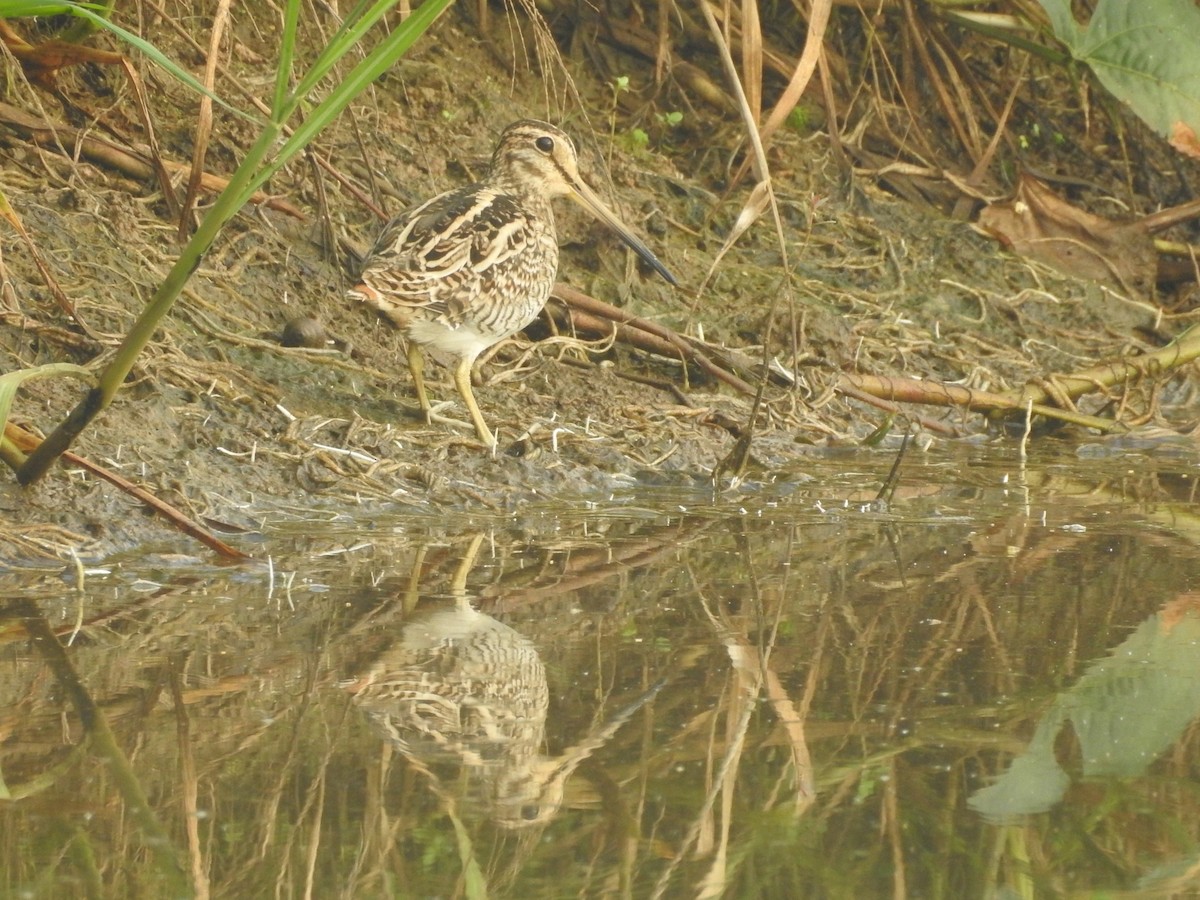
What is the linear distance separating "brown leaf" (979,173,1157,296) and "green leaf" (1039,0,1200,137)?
761mm

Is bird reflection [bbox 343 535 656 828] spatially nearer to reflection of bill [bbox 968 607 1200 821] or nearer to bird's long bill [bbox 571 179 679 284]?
reflection of bill [bbox 968 607 1200 821]

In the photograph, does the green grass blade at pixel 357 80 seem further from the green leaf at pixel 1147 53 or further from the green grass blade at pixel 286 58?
the green leaf at pixel 1147 53

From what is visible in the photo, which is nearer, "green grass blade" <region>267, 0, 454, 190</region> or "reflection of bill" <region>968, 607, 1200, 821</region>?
"reflection of bill" <region>968, 607, 1200, 821</region>

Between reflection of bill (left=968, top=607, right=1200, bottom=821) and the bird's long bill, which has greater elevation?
the bird's long bill

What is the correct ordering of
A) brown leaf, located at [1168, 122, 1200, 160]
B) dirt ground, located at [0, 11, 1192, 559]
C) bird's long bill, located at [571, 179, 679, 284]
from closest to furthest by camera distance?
1. dirt ground, located at [0, 11, 1192, 559]
2. bird's long bill, located at [571, 179, 679, 284]
3. brown leaf, located at [1168, 122, 1200, 160]

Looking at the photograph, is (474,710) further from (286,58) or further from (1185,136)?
(1185,136)

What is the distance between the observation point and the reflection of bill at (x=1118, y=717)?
2.30 meters

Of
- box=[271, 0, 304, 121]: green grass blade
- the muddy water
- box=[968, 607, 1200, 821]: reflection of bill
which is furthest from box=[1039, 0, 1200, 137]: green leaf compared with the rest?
box=[271, 0, 304, 121]: green grass blade

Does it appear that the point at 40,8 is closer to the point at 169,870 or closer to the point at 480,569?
the point at 480,569

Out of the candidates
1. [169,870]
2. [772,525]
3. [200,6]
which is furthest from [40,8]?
[200,6]

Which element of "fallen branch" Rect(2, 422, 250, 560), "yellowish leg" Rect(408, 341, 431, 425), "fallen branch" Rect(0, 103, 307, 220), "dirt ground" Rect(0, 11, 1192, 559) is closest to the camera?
"fallen branch" Rect(2, 422, 250, 560)

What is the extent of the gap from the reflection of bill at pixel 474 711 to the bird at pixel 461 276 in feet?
5.17

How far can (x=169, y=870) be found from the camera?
1989 millimetres

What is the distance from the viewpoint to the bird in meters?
4.61
